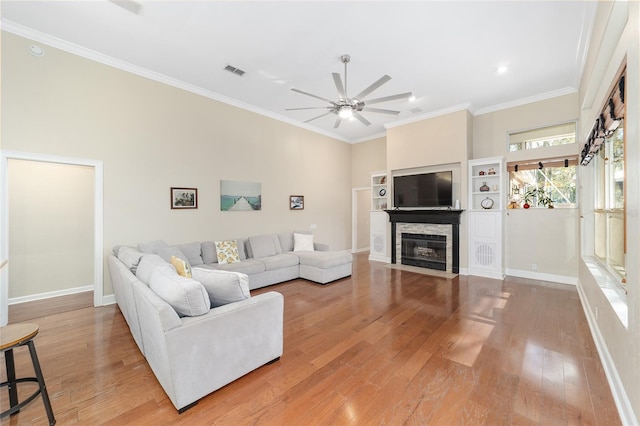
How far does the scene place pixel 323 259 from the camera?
5.03 meters

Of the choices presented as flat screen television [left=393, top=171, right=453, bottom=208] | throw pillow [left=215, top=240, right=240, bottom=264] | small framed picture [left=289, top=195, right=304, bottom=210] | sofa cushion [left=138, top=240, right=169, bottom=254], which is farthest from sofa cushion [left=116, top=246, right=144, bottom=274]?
flat screen television [left=393, top=171, right=453, bottom=208]

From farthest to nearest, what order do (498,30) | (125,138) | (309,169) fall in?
1. (309,169)
2. (125,138)
3. (498,30)

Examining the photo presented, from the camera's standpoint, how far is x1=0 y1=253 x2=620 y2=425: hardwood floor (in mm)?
1817

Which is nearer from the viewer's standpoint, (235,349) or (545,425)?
(545,425)

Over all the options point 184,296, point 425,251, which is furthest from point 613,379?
point 425,251

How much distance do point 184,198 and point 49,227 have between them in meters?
2.20

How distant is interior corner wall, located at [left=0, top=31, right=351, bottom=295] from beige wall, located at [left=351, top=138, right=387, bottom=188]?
2.40 metres

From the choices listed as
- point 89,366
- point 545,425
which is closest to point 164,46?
point 89,366

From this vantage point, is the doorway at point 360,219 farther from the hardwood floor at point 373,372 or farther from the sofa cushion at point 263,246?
the hardwood floor at point 373,372

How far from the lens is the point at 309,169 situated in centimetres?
718

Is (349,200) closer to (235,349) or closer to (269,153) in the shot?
(269,153)

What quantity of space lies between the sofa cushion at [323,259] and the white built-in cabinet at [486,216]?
9.10 feet

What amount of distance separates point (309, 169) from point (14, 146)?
17.3 ft

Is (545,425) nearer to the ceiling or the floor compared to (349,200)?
nearer to the floor
